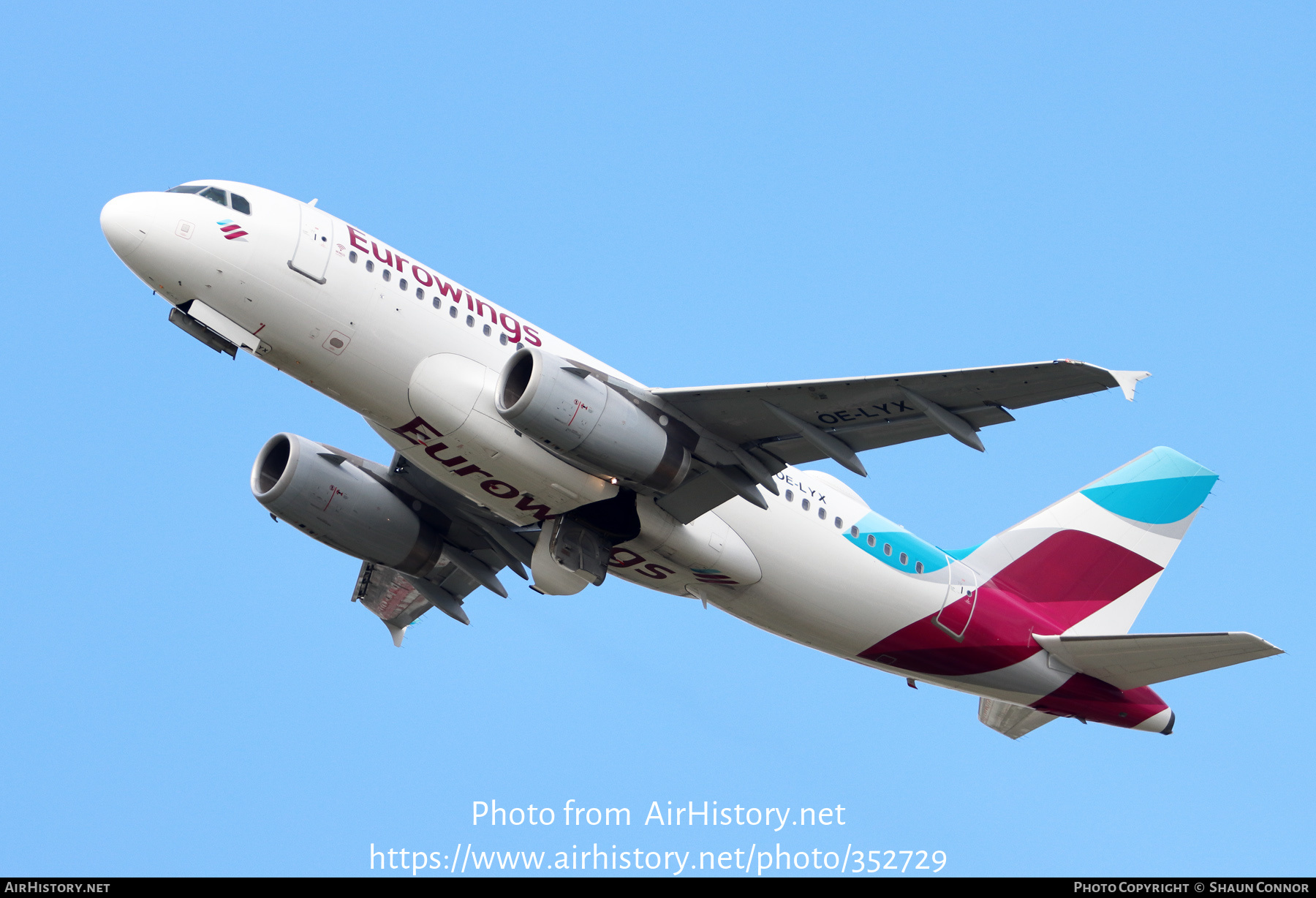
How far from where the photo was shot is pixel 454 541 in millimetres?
27047

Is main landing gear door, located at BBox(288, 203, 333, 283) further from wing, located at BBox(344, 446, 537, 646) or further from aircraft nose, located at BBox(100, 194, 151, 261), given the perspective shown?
wing, located at BBox(344, 446, 537, 646)

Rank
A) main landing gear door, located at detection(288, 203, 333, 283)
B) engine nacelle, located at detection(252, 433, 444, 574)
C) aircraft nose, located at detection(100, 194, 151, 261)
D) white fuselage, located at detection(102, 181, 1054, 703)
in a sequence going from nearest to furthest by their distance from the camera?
1. aircraft nose, located at detection(100, 194, 151, 261)
2. white fuselage, located at detection(102, 181, 1054, 703)
3. main landing gear door, located at detection(288, 203, 333, 283)
4. engine nacelle, located at detection(252, 433, 444, 574)

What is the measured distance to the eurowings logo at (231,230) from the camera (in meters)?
20.8

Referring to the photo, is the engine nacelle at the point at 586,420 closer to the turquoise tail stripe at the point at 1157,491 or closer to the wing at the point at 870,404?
the wing at the point at 870,404

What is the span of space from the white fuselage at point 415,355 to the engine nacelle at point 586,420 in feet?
3.03

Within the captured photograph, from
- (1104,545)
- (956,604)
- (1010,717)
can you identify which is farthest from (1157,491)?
(956,604)

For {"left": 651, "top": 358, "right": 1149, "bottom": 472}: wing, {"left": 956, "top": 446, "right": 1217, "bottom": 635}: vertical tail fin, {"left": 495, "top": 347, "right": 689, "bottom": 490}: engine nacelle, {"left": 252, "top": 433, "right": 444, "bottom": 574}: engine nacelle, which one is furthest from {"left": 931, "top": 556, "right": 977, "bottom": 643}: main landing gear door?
{"left": 252, "top": 433, "right": 444, "bottom": 574}: engine nacelle

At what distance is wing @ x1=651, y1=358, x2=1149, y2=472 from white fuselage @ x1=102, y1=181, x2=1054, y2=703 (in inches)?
79.0

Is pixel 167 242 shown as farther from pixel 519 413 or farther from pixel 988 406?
pixel 988 406

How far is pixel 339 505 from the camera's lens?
25375mm

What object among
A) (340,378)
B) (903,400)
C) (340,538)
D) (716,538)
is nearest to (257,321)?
(340,378)

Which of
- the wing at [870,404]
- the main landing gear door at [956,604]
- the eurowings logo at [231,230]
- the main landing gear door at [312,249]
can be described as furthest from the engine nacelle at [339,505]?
the main landing gear door at [956,604]

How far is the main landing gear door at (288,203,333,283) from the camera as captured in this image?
20.9 meters

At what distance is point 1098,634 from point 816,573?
6.48 m
